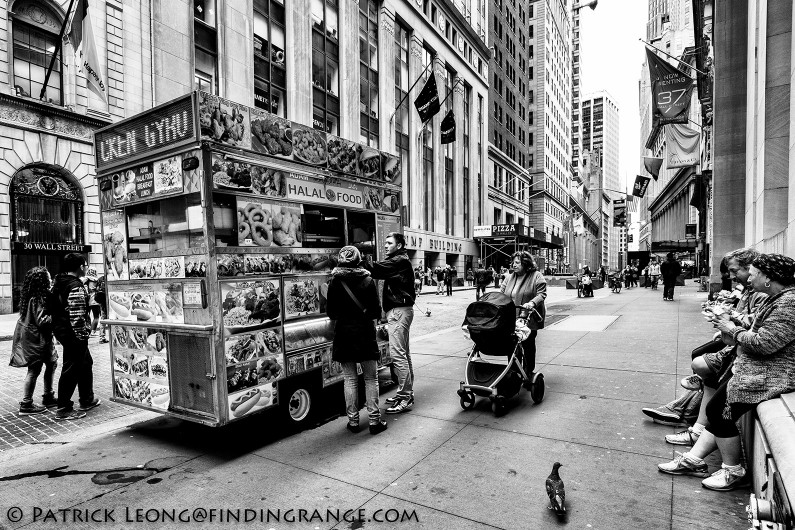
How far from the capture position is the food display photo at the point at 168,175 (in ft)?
15.3

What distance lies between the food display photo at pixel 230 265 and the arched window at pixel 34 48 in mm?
18594

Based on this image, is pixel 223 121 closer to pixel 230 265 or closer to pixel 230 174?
pixel 230 174

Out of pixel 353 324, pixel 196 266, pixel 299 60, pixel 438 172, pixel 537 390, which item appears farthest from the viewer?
pixel 438 172

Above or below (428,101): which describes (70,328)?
below

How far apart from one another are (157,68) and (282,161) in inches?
759

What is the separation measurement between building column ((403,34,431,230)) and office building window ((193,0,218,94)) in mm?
18219

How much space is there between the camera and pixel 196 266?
4.60 meters

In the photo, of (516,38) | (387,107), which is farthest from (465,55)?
(516,38)

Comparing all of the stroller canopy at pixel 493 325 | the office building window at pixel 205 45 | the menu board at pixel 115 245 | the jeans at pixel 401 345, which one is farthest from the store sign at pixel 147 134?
the office building window at pixel 205 45

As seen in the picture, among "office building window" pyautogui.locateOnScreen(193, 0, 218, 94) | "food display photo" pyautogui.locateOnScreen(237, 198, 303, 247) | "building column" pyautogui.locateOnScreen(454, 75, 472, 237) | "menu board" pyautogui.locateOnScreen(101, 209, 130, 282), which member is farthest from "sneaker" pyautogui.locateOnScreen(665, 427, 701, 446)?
"building column" pyautogui.locateOnScreen(454, 75, 472, 237)

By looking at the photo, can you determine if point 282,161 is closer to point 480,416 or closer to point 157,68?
point 480,416

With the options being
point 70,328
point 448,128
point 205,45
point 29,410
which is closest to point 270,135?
point 70,328

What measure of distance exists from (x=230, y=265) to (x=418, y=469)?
257 cm

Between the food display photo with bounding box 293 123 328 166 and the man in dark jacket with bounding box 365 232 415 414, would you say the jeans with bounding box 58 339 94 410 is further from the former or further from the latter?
the man in dark jacket with bounding box 365 232 415 414
